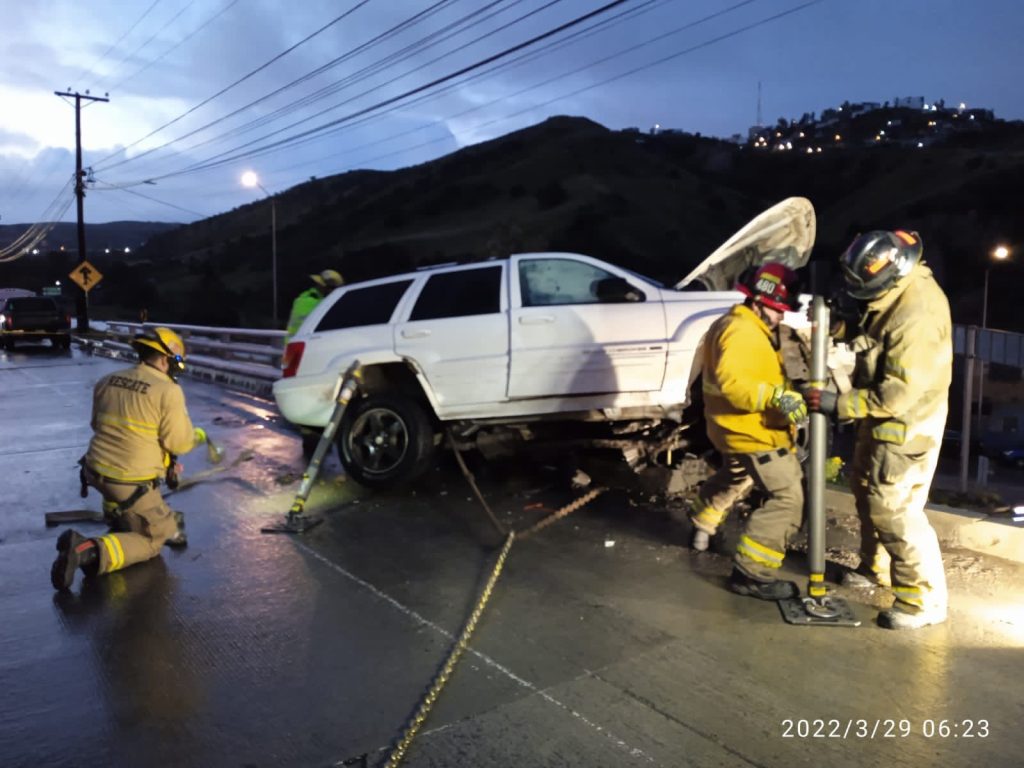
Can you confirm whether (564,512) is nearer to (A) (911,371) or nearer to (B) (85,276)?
(A) (911,371)

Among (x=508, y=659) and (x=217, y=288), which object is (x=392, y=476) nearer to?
(x=508, y=659)

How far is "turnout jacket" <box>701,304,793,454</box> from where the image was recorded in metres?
4.89

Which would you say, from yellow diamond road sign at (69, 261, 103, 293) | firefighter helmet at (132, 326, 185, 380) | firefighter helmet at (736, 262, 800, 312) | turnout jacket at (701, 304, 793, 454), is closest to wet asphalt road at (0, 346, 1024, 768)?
turnout jacket at (701, 304, 793, 454)

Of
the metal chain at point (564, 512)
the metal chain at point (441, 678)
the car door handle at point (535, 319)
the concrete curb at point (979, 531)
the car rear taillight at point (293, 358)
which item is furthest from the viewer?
the car rear taillight at point (293, 358)

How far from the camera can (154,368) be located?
5.96m

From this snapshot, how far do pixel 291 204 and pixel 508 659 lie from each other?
463 ft

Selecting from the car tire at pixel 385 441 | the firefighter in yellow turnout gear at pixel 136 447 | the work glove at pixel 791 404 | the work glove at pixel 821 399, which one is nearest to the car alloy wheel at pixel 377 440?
the car tire at pixel 385 441

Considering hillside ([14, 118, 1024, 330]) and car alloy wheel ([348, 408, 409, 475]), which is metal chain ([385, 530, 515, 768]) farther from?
hillside ([14, 118, 1024, 330])

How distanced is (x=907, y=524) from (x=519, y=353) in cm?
347

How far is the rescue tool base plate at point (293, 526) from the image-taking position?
6.68 meters

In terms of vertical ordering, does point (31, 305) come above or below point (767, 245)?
below

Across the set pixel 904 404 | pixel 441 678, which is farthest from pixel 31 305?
pixel 904 404

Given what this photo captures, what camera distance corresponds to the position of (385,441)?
767 centimetres

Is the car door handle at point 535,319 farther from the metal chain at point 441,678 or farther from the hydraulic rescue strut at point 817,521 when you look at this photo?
the hydraulic rescue strut at point 817,521
